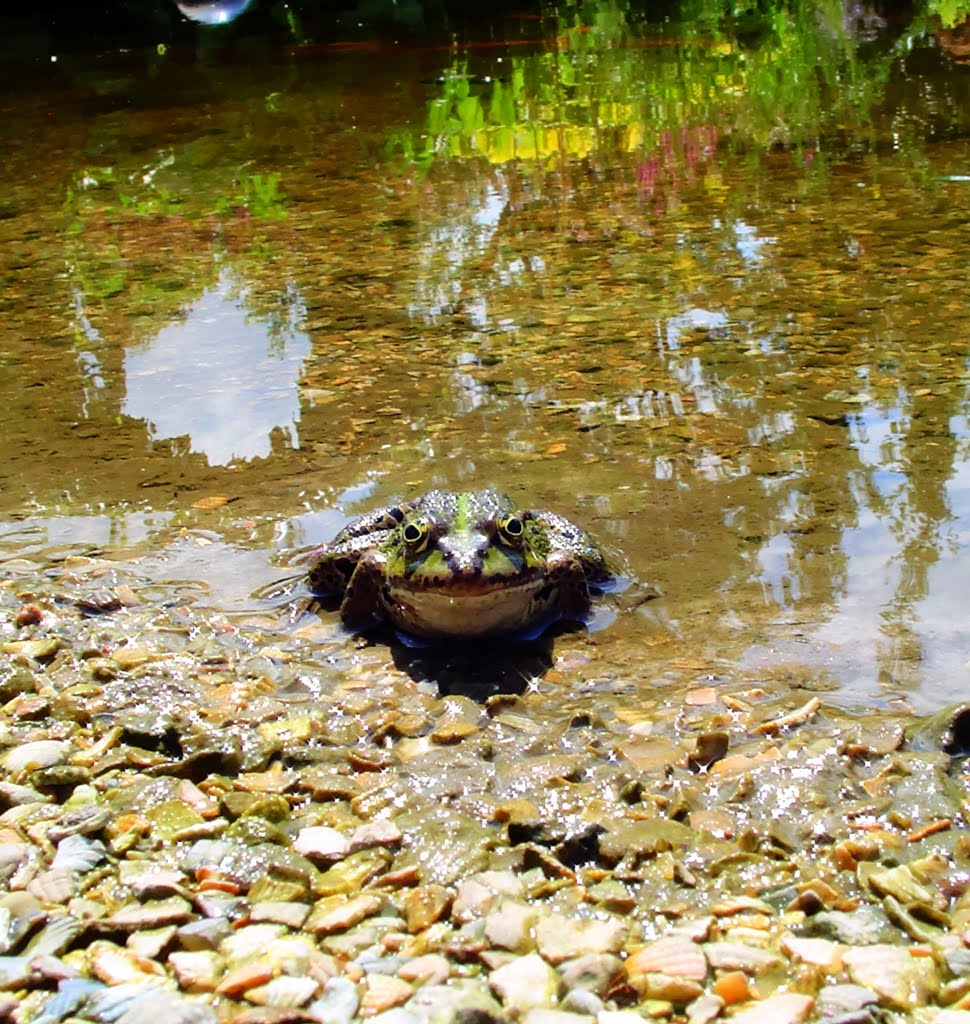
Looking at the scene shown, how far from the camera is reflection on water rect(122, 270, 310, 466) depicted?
6.39 m

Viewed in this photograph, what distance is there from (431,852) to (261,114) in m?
13.0

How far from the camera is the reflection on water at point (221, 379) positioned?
6.39 metres

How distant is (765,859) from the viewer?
3.02 metres

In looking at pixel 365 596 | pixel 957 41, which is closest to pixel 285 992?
pixel 365 596

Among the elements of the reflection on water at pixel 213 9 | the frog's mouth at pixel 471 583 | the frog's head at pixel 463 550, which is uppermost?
the reflection on water at pixel 213 9

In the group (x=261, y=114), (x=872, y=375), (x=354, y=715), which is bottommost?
(x=354, y=715)

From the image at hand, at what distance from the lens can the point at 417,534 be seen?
453 centimetres

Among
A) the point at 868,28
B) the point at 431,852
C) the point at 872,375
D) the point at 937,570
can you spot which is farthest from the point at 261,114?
the point at 431,852

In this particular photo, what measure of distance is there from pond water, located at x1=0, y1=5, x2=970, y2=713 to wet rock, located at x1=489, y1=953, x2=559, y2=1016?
1.52 m

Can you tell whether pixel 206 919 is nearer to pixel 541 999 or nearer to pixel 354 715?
pixel 541 999

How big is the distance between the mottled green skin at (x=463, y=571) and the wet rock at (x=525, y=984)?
6.23 feet

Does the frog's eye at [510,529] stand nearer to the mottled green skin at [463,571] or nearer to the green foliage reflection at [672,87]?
the mottled green skin at [463,571]

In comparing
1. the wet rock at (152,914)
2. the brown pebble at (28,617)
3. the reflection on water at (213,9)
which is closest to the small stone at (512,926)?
the wet rock at (152,914)

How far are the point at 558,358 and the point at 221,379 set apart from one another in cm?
195
